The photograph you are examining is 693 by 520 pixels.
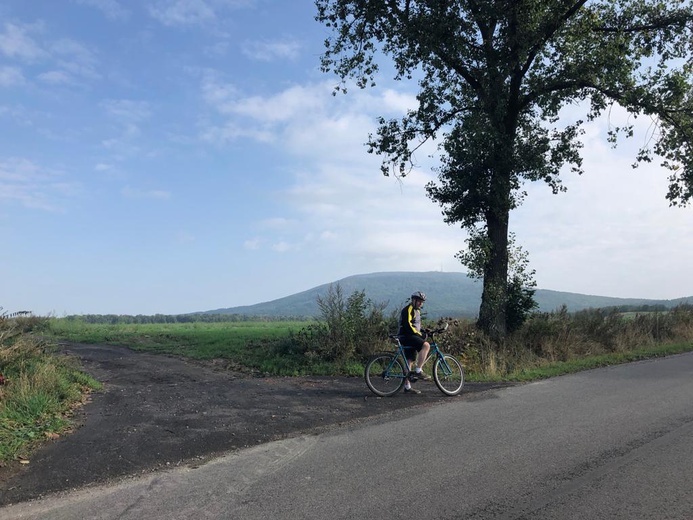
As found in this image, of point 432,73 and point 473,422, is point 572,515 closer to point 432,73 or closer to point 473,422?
point 473,422

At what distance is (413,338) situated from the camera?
1023cm

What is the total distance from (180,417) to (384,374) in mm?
3910

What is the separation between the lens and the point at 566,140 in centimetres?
1772

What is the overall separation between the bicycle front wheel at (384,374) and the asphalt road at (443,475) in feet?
5.65

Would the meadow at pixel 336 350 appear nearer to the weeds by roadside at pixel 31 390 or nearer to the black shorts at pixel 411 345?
the weeds by roadside at pixel 31 390

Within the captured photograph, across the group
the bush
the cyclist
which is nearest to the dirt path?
the cyclist

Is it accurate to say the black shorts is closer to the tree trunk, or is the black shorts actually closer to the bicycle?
the bicycle

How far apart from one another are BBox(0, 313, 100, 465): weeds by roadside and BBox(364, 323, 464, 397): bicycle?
532cm

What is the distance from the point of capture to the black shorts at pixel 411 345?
1021cm

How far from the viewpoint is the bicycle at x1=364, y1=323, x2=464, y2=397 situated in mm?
9984

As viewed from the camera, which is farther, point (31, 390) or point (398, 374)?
point (398, 374)

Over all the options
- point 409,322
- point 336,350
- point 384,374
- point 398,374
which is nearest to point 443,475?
point 384,374

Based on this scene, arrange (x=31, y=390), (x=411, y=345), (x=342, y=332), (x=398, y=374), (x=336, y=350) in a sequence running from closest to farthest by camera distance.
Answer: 1. (x=31, y=390)
2. (x=398, y=374)
3. (x=411, y=345)
4. (x=336, y=350)
5. (x=342, y=332)

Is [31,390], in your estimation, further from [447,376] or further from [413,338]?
[447,376]
